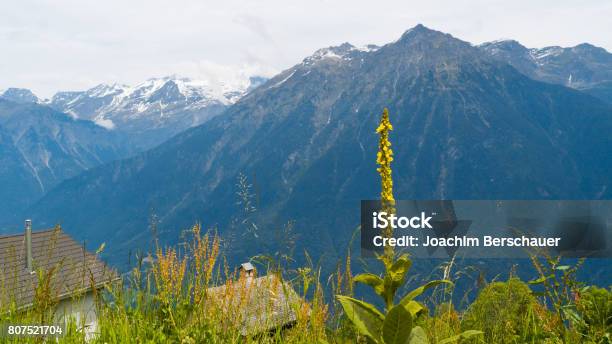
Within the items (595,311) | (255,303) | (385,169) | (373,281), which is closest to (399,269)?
(373,281)

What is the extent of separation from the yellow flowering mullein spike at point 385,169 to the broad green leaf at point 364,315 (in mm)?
532

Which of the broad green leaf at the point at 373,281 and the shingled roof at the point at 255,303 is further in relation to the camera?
the broad green leaf at the point at 373,281

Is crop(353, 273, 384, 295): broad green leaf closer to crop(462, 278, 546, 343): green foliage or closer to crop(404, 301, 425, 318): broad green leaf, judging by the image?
crop(404, 301, 425, 318): broad green leaf

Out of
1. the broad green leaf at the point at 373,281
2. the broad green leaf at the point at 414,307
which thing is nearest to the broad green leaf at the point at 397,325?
the broad green leaf at the point at 414,307

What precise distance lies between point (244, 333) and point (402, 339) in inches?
51.6

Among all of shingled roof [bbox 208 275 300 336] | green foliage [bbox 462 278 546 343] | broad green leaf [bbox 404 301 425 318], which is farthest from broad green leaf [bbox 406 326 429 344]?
shingled roof [bbox 208 275 300 336]

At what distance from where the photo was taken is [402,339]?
12.6 feet

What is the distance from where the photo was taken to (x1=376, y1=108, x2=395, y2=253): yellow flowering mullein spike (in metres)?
4.27

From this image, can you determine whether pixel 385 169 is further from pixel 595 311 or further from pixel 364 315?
pixel 595 311

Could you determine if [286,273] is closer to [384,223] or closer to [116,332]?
[384,223]

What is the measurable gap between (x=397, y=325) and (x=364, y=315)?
40cm

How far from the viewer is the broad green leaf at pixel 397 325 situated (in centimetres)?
375

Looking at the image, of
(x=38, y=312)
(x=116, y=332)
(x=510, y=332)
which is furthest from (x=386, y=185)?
(x=38, y=312)

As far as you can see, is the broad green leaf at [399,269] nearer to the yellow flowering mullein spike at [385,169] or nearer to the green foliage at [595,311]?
the yellow flowering mullein spike at [385,169]
